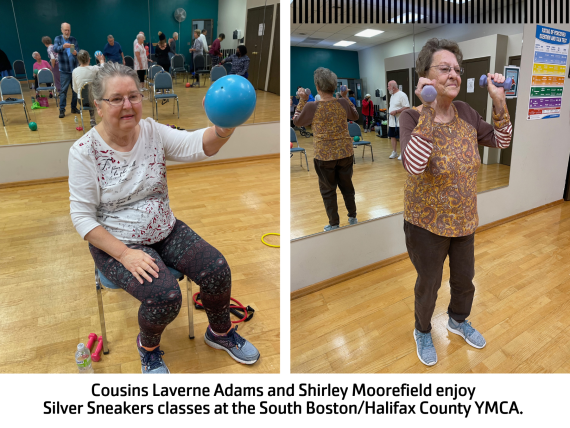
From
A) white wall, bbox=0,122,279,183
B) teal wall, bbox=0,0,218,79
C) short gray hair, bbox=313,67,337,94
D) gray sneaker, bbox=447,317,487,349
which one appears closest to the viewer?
gray sneaker, bbox=447,317,487,349

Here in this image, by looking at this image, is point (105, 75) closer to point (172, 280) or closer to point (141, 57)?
point (172, 280)

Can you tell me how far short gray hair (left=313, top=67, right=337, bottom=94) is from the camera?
2064 millimetres

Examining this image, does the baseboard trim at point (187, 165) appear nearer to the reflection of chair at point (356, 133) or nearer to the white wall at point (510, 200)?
the white wall at point (510, 200)

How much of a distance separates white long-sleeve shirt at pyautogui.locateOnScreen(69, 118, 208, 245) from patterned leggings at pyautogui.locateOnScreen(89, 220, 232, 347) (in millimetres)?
80

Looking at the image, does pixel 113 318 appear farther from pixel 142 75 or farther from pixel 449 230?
pixel 142 75

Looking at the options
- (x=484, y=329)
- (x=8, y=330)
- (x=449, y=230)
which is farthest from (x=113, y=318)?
(x=484, y=329)

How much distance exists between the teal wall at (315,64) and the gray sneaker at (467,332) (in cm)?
138

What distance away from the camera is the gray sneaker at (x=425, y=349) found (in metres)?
1.80

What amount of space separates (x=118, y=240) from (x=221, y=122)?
610mm

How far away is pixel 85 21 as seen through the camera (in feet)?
12.9

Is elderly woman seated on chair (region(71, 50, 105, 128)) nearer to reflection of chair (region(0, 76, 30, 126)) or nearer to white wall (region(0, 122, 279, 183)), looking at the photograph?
reflection of chair (region(0, 76, 30, 126))

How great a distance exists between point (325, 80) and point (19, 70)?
344 cm

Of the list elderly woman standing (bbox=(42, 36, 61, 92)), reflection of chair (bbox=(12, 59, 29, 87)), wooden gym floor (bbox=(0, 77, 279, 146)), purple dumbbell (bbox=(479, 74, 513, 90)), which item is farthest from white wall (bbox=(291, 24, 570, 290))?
reflection of chair (bbox=(12, 59, 29, 87))

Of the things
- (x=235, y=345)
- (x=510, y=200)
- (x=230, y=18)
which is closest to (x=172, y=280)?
(x=235, y=345)
